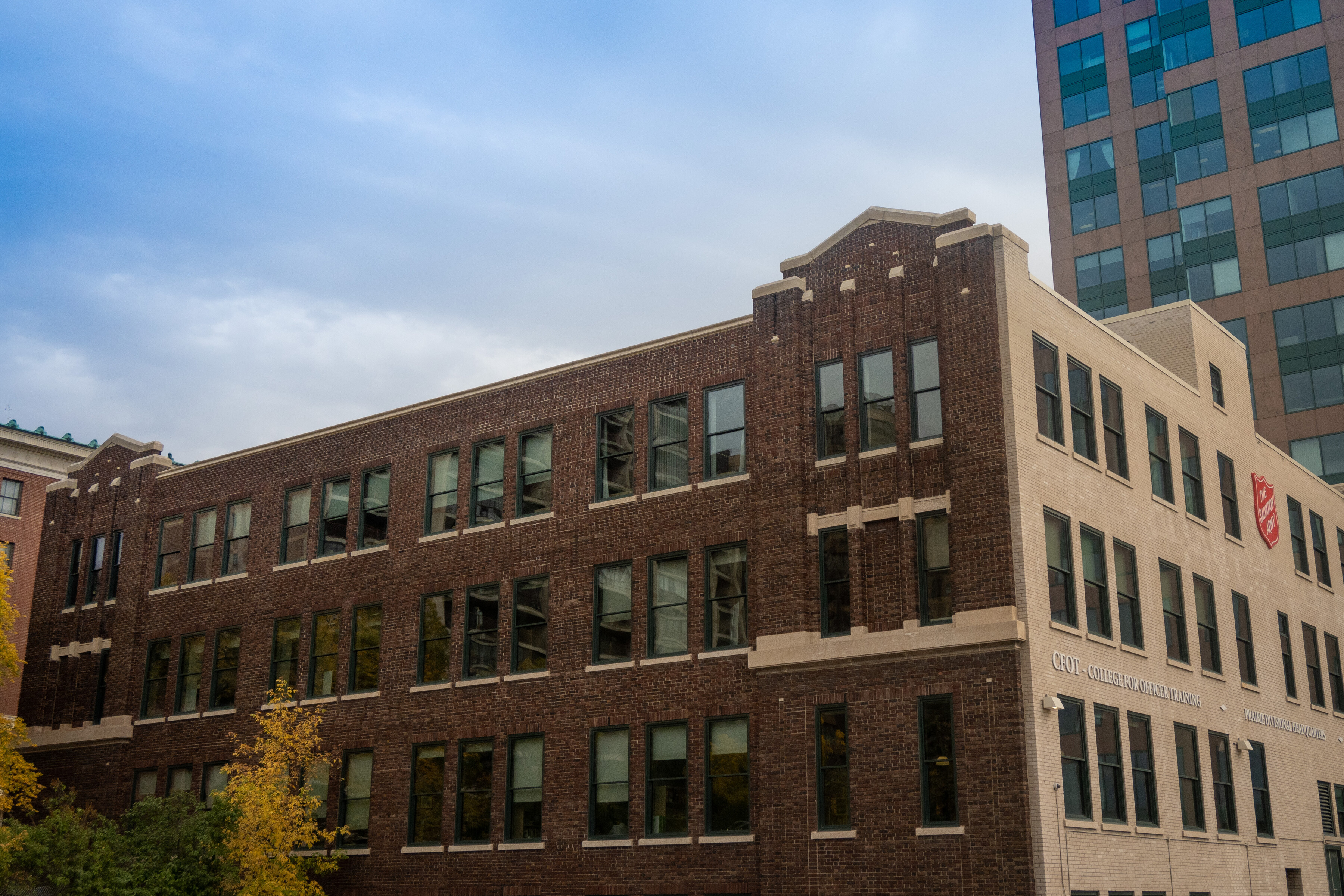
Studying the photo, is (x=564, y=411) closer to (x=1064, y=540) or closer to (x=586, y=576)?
(x=586, y=576)

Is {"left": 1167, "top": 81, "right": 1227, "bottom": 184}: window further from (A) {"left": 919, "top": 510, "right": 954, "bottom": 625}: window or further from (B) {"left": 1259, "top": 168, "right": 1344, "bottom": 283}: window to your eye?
(A) {"left": 919, "top": 510, "right": 954, "bottom": 625}: window

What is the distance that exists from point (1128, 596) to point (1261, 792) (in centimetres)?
811

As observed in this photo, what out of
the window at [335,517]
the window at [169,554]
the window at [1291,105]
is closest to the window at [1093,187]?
the window at [1291,105]

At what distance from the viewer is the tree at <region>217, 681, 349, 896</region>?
33500 mm

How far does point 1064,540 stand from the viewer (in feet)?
94.5

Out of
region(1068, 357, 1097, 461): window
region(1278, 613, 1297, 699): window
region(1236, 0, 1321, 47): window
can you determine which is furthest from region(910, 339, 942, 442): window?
region(1236, 0, 1321, 47): window

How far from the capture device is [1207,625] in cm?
3412

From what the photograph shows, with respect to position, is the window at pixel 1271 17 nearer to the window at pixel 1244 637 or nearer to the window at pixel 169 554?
the window at pixel 1244 637

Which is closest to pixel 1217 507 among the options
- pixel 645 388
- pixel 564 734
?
pixel 645 388

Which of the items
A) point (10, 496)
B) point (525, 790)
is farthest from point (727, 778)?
point (10, 496)

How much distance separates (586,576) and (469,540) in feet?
13.9

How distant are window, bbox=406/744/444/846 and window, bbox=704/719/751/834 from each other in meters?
8.11

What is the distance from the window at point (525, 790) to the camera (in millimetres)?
33219

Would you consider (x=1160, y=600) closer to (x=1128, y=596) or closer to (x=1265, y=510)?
(x=1128, y=596)
